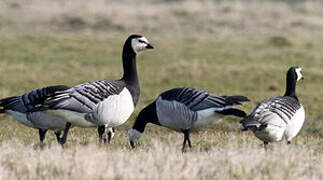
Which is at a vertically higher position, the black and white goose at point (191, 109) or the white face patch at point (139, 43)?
the white face patch at point (139, 43)

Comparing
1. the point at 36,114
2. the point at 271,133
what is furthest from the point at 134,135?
the point at 271,133

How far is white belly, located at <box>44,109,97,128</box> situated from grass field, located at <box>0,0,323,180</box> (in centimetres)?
58

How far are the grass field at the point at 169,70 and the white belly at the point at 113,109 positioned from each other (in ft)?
1.52

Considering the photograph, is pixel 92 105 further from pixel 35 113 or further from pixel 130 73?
pixel 130 73

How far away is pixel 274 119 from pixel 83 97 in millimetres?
3069

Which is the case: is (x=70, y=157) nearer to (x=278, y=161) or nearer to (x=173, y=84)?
(x=278, y=161)

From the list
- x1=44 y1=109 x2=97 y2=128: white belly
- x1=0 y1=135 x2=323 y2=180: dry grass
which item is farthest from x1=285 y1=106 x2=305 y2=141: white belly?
x1=44 y1=109 x2=97 y2=128: white belly

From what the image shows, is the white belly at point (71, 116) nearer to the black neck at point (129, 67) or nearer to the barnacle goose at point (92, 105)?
the barnacle goose at point (92, 105)

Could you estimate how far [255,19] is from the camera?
44688 millimetres

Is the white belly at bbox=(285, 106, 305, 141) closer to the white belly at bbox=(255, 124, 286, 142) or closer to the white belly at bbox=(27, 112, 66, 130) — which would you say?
the white belly at bbox=(255, 124, 286, 142)

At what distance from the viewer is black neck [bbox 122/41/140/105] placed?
1043 centimetres

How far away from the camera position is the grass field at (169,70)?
24.1 ft

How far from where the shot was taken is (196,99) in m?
9.83

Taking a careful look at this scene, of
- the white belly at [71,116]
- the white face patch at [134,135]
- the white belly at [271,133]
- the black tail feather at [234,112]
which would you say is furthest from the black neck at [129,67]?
the white belly at [271,133]
